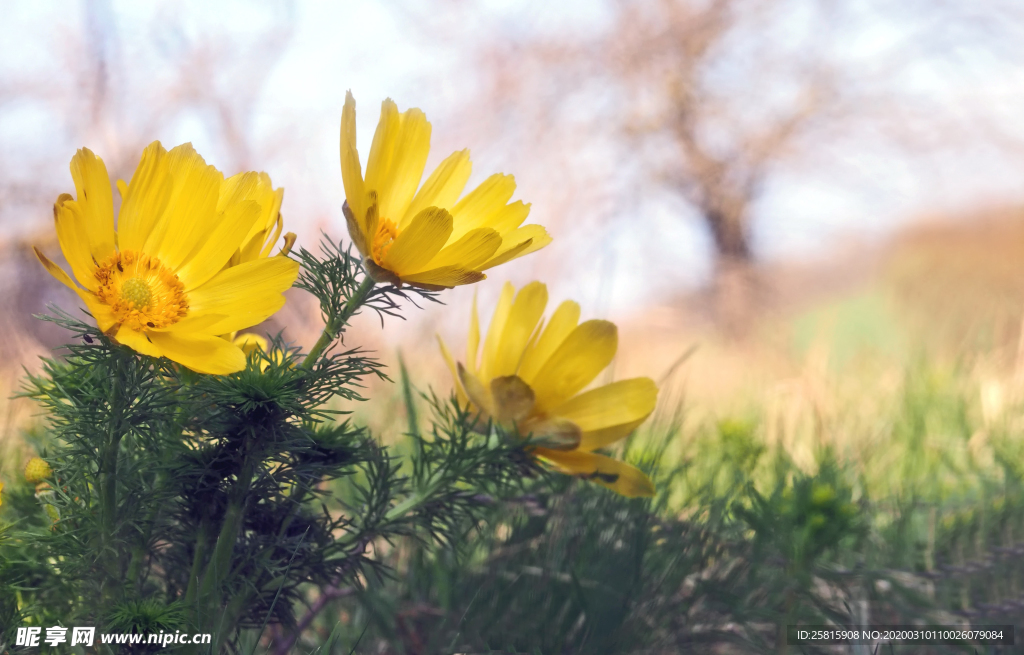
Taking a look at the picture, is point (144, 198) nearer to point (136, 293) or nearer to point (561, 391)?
point (136, 293)

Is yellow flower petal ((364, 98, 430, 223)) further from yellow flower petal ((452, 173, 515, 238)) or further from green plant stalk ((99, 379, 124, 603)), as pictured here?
green plant stalk ((99, 379, 124, 603))

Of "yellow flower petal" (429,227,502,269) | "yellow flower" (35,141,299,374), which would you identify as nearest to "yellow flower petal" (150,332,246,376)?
"yellow flower" (35,141,299,374)

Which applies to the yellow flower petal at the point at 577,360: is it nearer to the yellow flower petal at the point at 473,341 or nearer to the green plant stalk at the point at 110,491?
the yellow flower petal at the point at 473,341

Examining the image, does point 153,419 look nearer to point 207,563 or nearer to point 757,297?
point 207,563

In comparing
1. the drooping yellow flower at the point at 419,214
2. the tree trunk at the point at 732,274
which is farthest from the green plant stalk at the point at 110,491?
the tree trunk at the point at 732,274

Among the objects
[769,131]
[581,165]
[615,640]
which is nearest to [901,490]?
[615,640]
